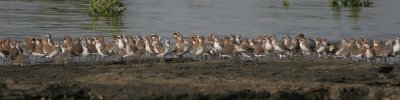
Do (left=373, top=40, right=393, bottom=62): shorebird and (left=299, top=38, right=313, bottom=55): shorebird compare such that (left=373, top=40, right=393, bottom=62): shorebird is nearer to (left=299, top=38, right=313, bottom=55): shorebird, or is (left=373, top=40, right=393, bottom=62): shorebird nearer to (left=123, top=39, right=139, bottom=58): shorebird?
(left=299, top=38, right=313, bottom=55): shorebird

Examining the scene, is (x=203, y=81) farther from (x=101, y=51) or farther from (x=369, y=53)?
(x=369, y=53)

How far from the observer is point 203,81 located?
19656 mm

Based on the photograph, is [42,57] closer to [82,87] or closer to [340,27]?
[82,87]

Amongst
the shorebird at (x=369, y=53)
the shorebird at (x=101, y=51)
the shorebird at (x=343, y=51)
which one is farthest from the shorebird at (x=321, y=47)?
the shorebird at (x=101, y=51)

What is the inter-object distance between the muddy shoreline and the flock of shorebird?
3118 millimetres

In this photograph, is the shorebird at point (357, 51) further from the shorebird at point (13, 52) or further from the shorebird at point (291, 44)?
the shorebird at point (13, 52)

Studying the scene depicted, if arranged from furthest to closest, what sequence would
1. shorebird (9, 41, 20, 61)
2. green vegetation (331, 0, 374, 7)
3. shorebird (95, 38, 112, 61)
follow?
green vegetation (331, 0, 374, 7) < shorebird (95, 38, 112, 61) < shorebird (9, 41, 20, 61)

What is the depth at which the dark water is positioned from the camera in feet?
136

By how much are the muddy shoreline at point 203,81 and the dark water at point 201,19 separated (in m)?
14.7

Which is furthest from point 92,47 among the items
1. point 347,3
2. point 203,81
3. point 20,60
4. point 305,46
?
point 347,3

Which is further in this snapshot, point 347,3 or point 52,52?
point 347,3

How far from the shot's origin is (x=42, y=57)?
2667cm

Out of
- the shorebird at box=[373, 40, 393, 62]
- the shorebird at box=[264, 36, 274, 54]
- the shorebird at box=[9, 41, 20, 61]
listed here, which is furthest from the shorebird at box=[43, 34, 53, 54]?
the shorebird at box=[373, 40, 393, 62]

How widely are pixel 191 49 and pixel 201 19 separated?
73.3 feet
